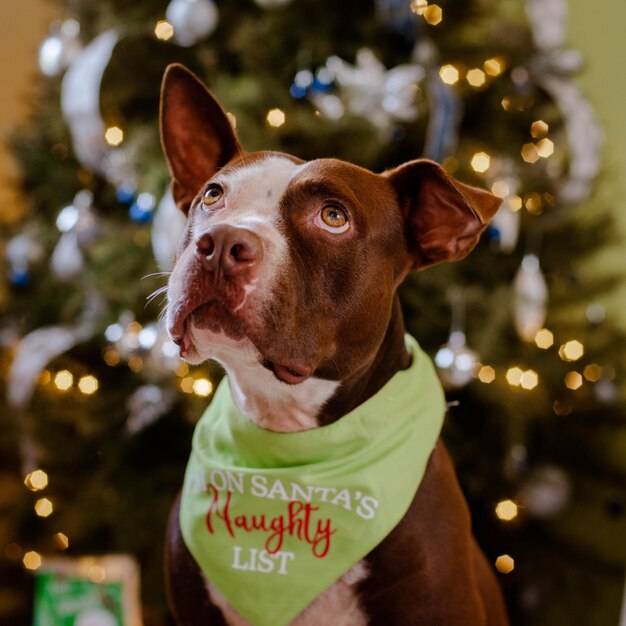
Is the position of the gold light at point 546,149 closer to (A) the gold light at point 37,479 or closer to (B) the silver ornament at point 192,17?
(B) the silver ornament at point 192,17

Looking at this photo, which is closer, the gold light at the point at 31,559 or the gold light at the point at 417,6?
the gold light at the point at 417,6

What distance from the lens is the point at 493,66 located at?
2107 millimetres

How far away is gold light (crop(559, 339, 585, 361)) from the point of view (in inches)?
86.7

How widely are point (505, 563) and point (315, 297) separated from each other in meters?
1.46

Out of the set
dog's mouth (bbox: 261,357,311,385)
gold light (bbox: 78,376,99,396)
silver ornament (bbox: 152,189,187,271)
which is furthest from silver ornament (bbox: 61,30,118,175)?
dog's mouth (bbox: 261,357,311,385)

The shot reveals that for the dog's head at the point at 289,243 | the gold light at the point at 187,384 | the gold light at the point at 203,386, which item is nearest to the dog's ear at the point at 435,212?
the dog's head at the point at 289,243

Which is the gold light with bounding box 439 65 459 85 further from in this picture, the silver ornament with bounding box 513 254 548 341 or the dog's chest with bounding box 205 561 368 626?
the dog's chest with bounding box 205 561 368 626

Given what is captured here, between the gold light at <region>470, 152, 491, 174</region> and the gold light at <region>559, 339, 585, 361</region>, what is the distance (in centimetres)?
61

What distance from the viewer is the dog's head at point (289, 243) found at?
93 centimetres

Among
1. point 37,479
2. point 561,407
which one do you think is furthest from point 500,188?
point 37,479

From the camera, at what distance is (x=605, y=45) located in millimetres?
2326

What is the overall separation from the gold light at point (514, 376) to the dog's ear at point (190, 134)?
1110 millimetres

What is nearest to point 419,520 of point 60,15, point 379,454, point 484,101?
point 379,454

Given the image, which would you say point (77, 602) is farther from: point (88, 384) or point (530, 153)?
point (530, 153)
